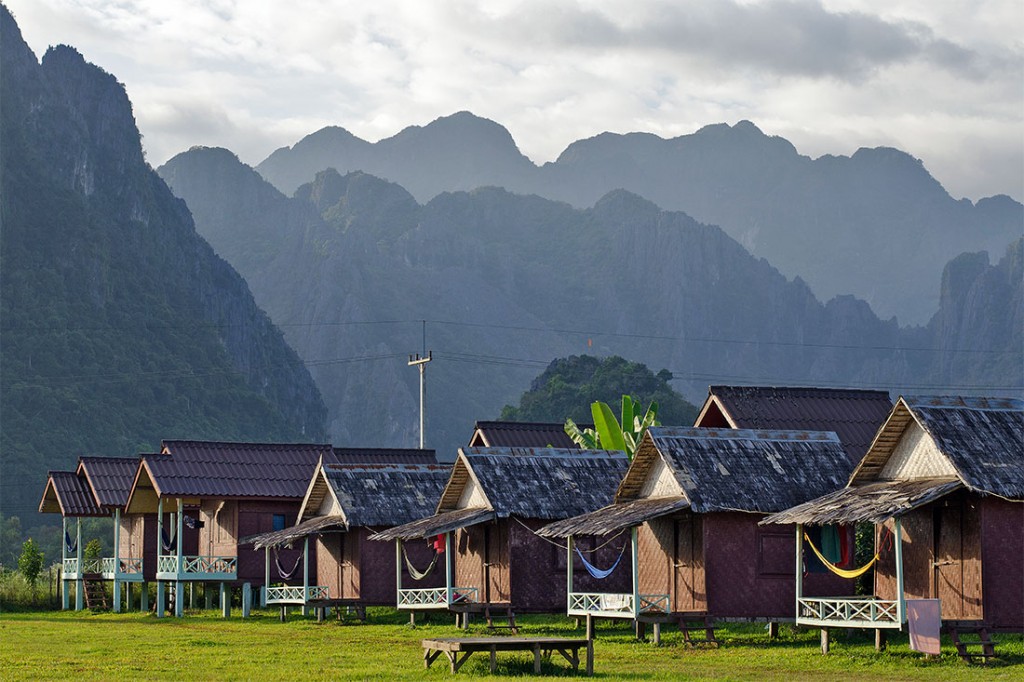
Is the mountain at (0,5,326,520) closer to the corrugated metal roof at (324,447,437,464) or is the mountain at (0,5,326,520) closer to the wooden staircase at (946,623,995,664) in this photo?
the corrugated metal roof at (324,447,437,464)

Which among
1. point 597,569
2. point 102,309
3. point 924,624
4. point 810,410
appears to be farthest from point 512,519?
point 102,309

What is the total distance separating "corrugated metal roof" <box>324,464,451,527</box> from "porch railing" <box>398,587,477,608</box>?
12.1 ft

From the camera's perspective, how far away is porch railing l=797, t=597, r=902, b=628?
91.9 feet

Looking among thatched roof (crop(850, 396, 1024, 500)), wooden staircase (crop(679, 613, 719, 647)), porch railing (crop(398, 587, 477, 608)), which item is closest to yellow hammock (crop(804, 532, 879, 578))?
thatched roof (crop(850, 396, 1024, 500))

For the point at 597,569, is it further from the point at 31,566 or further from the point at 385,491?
the point at 31,566

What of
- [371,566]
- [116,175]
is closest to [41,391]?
[116,175]

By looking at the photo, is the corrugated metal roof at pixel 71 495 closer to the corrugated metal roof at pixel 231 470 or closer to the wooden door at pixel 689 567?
the corrugated metal roof at pixel 231 470

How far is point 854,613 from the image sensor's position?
28516mm

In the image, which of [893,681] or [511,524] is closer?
[893,681]

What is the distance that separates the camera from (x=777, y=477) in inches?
1334

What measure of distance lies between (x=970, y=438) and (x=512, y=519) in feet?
44.8

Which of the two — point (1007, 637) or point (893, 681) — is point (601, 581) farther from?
point (893, 681)

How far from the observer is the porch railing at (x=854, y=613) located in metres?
28.0

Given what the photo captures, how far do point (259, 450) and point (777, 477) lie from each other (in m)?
23.7
